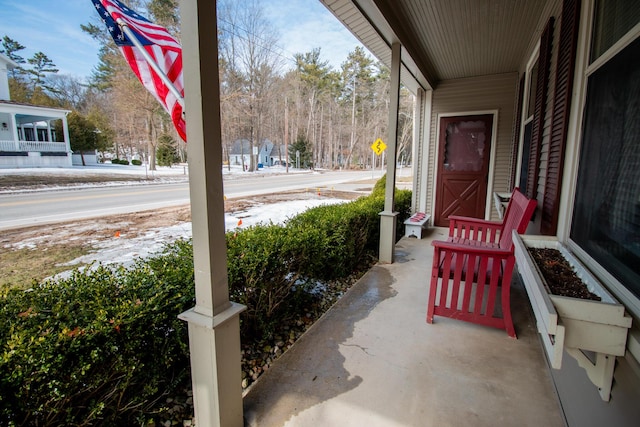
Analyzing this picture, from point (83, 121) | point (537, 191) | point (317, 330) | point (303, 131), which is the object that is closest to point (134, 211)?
point (317, 330)

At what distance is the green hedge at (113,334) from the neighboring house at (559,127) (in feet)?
0.80

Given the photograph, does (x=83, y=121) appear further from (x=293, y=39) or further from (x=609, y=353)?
(x=609, y=353)

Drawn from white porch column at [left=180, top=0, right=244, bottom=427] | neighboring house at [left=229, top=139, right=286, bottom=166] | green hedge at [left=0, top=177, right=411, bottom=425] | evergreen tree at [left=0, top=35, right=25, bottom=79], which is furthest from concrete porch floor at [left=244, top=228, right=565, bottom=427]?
neighboring house at [left=229, top=139, right=286, bottom=166]

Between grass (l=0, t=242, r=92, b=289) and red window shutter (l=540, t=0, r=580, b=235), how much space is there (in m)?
4.87

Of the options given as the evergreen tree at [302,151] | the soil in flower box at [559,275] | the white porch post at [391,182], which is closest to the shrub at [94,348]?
the soil in flower box at [559,275]

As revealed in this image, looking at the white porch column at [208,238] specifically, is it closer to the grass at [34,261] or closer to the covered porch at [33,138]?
the grass at [34,261]

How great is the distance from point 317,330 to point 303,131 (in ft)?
119

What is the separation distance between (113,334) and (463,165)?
583cm

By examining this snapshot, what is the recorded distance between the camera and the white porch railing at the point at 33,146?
1714cm

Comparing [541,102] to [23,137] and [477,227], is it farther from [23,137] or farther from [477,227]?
[23,137]

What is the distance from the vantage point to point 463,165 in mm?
5723

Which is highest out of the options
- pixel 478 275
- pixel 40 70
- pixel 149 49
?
pixel 40 70

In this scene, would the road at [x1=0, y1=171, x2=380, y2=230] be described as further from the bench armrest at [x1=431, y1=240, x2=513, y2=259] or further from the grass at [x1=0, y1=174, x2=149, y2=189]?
the bench armrest at [x1=431, y1=240, x2=513, y2=259]

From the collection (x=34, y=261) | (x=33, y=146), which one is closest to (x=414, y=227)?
(x=34, y=261)
